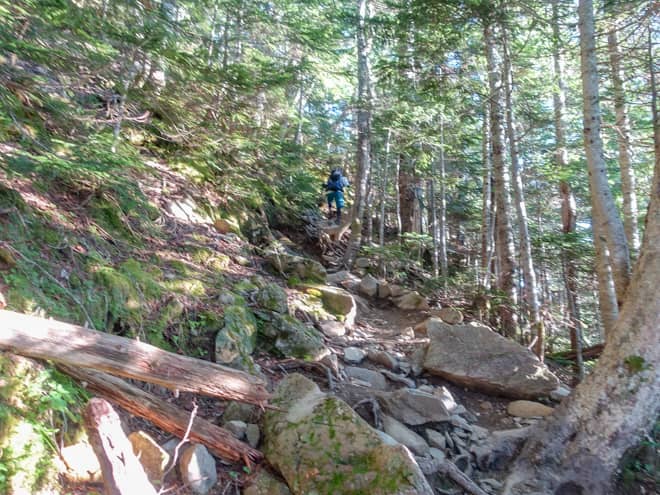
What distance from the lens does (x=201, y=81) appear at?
6.72 metres

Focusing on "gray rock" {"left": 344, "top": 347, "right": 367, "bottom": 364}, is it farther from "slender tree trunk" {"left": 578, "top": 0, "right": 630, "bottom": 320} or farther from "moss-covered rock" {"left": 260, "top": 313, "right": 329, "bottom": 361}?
"slender tree trunk" {"left": 578, "top": 0, "right": 630, "bottom": 320}

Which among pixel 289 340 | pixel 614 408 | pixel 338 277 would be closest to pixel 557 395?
pixel 614 408

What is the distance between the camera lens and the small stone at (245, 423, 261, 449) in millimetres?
4048

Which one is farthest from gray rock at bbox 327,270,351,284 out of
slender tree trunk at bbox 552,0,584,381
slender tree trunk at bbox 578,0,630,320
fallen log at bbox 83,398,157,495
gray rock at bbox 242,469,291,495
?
fallen log at bbox 83,398,157,495

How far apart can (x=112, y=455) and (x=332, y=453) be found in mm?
1860

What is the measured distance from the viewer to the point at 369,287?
10.3m

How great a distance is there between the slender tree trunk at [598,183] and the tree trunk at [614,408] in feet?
4.53

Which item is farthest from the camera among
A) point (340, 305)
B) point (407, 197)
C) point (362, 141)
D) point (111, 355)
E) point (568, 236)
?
point (407, 197)

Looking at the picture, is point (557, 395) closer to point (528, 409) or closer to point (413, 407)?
point (528, 409)

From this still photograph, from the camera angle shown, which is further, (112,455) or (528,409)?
(528,409)

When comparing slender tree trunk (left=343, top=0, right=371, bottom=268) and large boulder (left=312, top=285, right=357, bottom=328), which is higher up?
slender tree trunk (left=343, top=0, right=371, bottom=268)

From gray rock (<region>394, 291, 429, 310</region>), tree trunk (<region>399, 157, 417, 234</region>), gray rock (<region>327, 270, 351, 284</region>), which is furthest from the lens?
tree trunk (<region>399, 157, 417, 234</region>)

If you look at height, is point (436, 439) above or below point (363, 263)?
below

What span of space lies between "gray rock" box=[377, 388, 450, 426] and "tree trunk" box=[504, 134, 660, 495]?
106 cm
